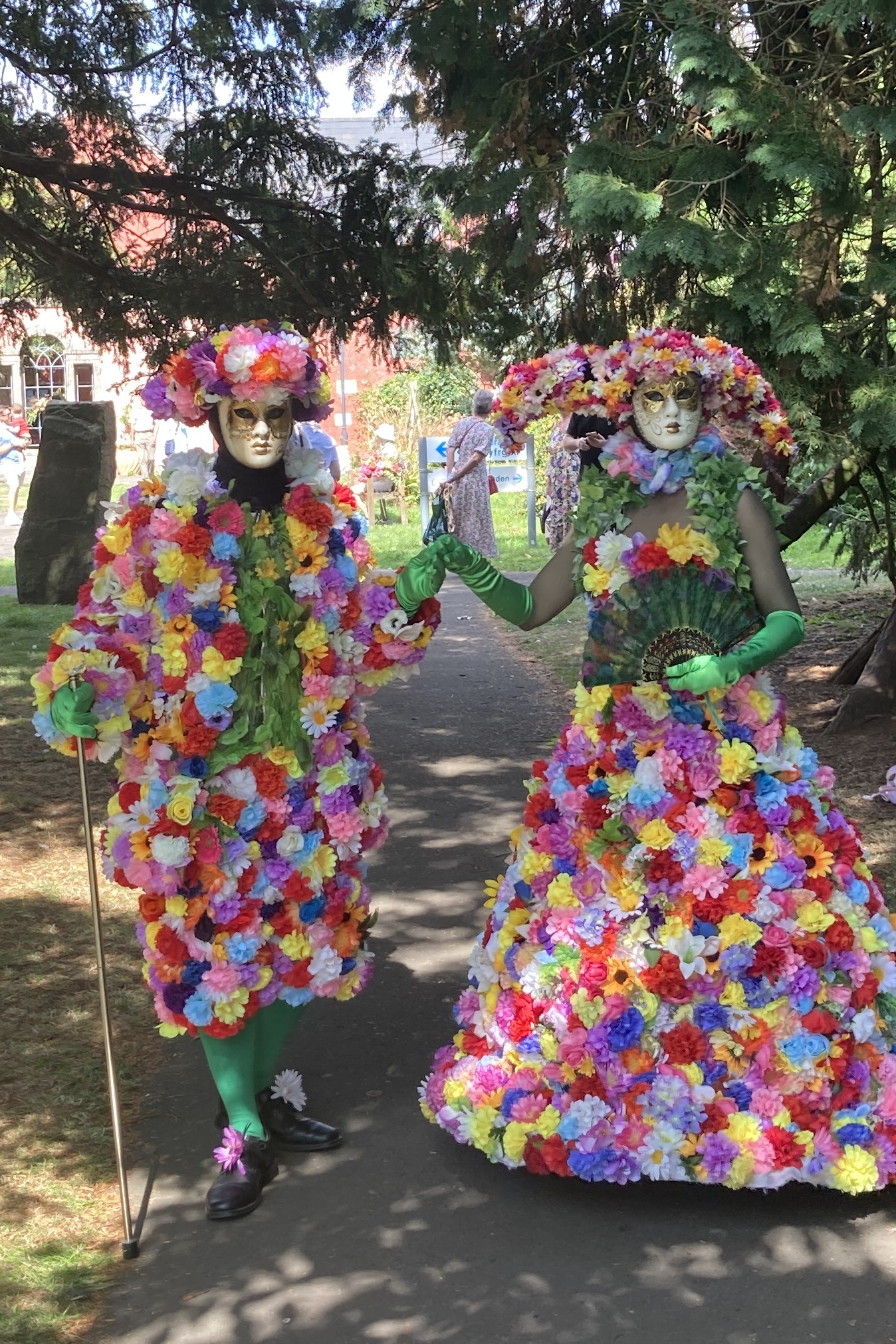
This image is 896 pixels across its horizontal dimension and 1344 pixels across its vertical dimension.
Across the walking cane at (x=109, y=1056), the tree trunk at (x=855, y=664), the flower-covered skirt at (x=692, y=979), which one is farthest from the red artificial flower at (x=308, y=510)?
the tree trunk at (x=855, y=664)

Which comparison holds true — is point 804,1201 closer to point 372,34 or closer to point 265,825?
point 265,825

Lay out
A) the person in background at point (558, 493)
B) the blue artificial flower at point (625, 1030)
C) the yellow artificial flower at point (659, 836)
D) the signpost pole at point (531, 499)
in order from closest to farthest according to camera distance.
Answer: the blue artificial flower at point (625, 1030), the yellow artificial flower at point (659, 836), the person in background at point (558, 493), the signpost pole at point (531, 499)

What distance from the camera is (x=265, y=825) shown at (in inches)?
146

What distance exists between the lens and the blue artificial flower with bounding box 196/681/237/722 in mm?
3631

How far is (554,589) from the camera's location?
400 centimetres

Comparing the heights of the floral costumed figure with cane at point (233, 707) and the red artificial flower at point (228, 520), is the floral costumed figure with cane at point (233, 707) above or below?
below

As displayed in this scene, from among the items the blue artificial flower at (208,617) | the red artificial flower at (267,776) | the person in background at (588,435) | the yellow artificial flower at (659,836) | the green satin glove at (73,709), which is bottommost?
the yellow artificial flower at (659,836)

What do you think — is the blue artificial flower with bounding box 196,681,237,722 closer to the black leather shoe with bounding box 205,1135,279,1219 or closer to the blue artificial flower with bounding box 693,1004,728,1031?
the black leather shoe with bounding box 205,1135,279,1219

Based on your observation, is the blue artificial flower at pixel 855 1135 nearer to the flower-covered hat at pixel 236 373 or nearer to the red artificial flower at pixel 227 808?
the red artificial flower at pixel 227 808

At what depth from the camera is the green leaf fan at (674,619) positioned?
12.3 feet

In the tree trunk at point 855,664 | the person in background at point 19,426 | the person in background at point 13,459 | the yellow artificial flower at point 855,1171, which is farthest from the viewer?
the person in background at point 19,426

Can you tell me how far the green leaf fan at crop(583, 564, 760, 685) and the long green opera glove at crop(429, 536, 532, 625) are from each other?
0.98ft

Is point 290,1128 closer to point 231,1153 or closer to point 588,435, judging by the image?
point 231,1153

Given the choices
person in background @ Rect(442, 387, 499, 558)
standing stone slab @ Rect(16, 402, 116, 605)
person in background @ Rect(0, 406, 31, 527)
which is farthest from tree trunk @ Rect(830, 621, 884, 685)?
person in background @ Rect(0, 406, 31, 527)
